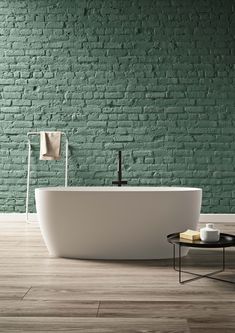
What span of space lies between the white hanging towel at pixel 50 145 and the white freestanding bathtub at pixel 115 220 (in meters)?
2.30

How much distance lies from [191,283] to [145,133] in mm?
3578

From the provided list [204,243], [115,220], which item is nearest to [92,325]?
[204,243]

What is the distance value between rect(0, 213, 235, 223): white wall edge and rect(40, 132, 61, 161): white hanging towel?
80cm

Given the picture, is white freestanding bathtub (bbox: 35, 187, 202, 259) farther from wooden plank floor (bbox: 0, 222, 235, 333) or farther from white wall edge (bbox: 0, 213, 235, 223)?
white wall edge (bbox: 0, 213, 235, 223)

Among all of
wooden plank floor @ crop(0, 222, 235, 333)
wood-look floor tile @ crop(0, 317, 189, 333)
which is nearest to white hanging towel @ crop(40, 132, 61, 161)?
wooden plank floor @ crop(0, 222, 235, 333)

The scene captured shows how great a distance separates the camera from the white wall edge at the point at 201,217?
21.6 feet

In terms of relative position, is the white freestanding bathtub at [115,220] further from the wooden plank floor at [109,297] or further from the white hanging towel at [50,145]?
the white hanging towel at [50,145]

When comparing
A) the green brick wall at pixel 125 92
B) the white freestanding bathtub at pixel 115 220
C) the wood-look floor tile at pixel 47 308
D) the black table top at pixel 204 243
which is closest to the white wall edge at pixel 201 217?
the green brick wall at pixel 125 92

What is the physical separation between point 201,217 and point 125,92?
1879 mm

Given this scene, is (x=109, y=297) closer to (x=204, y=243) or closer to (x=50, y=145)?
(x=204, y=243)

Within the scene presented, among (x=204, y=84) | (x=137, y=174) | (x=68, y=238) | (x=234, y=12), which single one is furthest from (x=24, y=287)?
(x=234, y=12)

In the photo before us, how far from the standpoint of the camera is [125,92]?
6.71m

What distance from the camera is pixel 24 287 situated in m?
3.19

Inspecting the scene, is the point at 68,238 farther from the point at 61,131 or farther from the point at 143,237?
the point at 61,131
